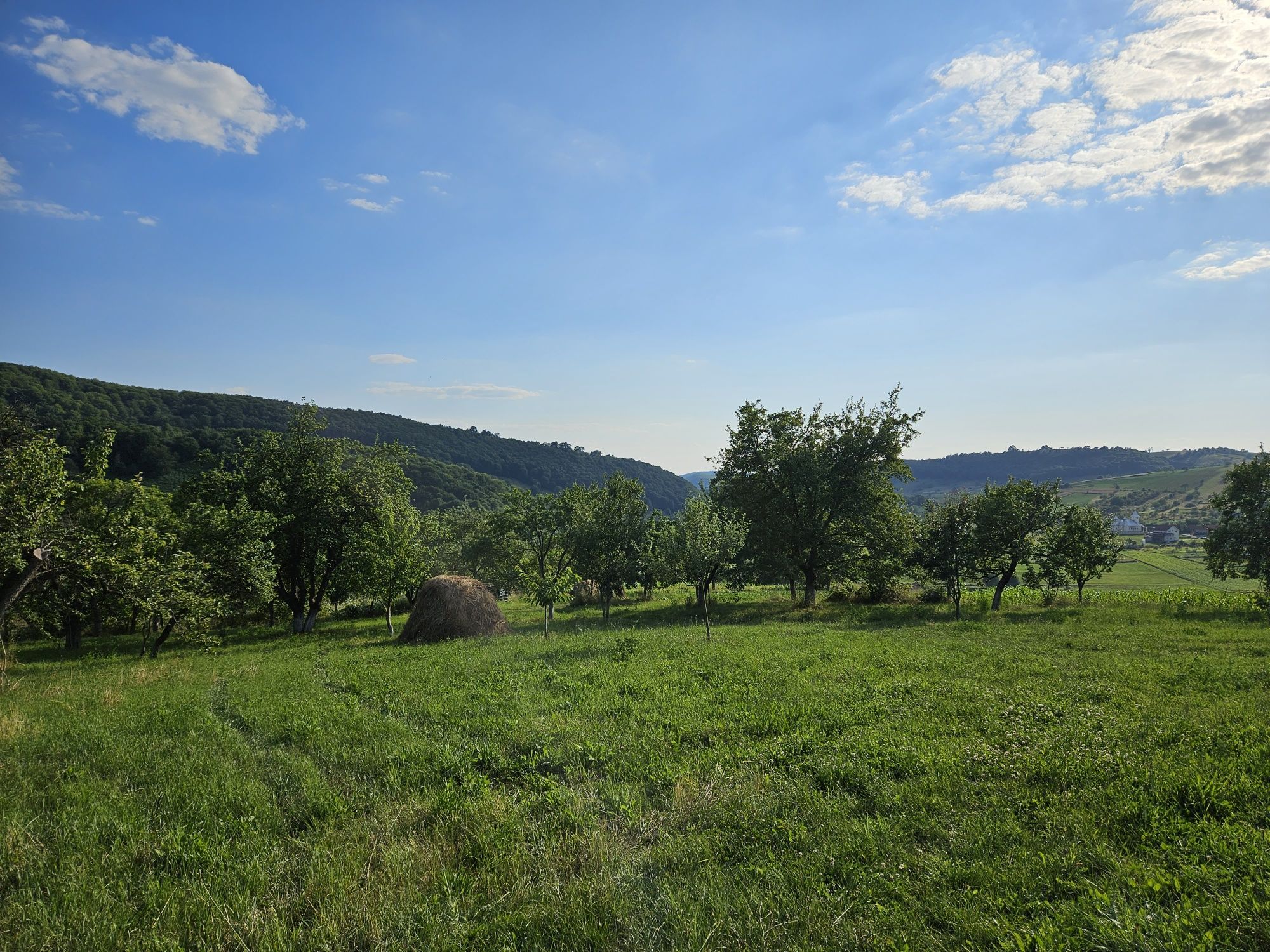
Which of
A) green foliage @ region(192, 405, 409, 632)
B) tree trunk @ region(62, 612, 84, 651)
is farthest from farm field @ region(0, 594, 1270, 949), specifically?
tree trunk @ region(62, 612, 84, 651)

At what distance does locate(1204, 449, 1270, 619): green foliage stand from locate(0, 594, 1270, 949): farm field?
78.5 feet

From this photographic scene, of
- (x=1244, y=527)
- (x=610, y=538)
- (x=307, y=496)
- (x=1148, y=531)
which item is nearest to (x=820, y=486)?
(x=610, y=538)

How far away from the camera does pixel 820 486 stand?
113ft

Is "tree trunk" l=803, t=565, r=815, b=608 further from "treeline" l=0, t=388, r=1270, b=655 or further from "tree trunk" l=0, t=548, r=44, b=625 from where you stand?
"tree trunk" l=0, t=548, r=44, b=625

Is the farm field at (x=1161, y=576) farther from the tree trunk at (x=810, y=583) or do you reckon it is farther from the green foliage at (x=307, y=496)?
the green foliage at (x=307, y=496)

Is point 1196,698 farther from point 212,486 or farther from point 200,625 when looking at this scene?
point 212,486

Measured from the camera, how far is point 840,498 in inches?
1380

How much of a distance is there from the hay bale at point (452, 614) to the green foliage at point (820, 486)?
1781cm

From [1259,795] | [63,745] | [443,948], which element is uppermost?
[1259,795]

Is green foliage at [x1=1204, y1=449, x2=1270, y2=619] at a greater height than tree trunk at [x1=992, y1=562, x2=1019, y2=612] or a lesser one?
greater

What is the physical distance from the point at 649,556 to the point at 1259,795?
23.7 m

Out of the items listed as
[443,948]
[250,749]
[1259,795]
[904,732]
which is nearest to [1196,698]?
[1259,795]

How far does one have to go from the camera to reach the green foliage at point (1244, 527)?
29328 mm

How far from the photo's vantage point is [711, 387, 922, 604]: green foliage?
114 ft
